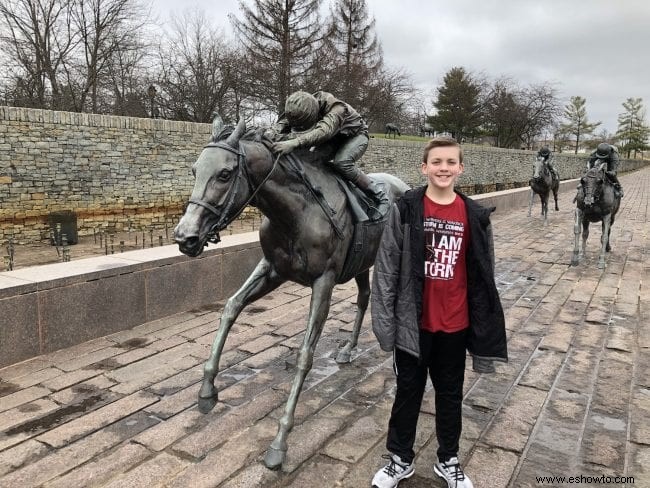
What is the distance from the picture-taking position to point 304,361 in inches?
122

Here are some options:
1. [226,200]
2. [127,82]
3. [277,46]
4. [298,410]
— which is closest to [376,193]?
[226,200]

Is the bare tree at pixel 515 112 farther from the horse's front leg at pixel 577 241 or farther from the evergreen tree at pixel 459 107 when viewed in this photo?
the horse's front leg at pixel 577 241

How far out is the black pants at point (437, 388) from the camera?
261cm

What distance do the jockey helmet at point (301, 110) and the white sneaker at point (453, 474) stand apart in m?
2.36

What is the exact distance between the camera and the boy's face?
2.49 meters

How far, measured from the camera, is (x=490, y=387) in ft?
13.0

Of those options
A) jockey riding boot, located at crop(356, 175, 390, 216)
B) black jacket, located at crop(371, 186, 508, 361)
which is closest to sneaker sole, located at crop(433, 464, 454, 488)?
black jacket, located at crop(371, 186, 508, 361)

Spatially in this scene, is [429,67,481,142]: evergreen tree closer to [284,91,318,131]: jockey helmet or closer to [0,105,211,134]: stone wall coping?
[0,105,211,134]: stone wall coping

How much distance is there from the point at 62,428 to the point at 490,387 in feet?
10.3

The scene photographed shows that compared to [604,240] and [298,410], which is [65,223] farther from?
[604,240]

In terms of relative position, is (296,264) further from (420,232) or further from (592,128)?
(592,128)

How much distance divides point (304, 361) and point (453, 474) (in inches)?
42.1

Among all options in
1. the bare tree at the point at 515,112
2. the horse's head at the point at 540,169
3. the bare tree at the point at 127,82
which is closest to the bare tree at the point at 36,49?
the bare tree at the point at 127,82

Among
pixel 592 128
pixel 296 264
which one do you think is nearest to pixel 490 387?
pixel 296 264
